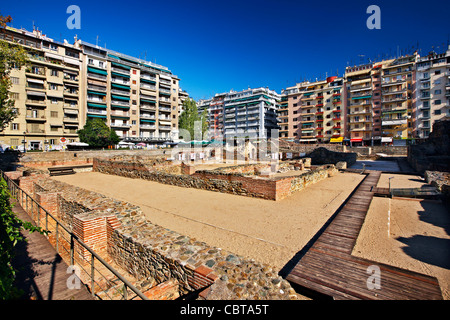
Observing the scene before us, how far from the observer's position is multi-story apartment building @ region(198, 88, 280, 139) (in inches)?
3339

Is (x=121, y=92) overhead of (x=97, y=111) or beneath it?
overhead

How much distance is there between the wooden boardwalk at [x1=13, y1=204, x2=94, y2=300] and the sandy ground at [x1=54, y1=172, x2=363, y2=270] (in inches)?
138

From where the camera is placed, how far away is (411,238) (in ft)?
22.3

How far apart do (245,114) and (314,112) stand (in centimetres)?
2938

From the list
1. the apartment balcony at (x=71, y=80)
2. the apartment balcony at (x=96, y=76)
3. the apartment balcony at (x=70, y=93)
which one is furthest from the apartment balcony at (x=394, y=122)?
the apartment balcony at (x=71, y=80)

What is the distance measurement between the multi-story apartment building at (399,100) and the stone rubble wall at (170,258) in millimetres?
63559

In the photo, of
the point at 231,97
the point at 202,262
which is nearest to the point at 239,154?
the point at 202,262

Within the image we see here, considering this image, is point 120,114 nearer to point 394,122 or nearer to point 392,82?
point 394,122

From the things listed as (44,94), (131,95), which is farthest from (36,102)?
(131,95)

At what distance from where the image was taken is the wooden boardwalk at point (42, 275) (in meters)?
3.59

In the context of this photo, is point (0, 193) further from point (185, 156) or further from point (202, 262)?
point (185, 156)

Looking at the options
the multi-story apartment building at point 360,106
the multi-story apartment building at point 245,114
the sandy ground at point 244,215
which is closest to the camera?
the sandy ground at point 244,215

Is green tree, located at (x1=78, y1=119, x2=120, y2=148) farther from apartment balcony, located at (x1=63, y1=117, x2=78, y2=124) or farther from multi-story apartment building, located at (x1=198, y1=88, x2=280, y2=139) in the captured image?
multi-story apartment building, located at (x1=198, y1=88, x2=280, y2=139)

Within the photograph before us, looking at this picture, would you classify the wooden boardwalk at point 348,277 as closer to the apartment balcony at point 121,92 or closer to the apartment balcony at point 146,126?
the apartment balcony at point 146,126
